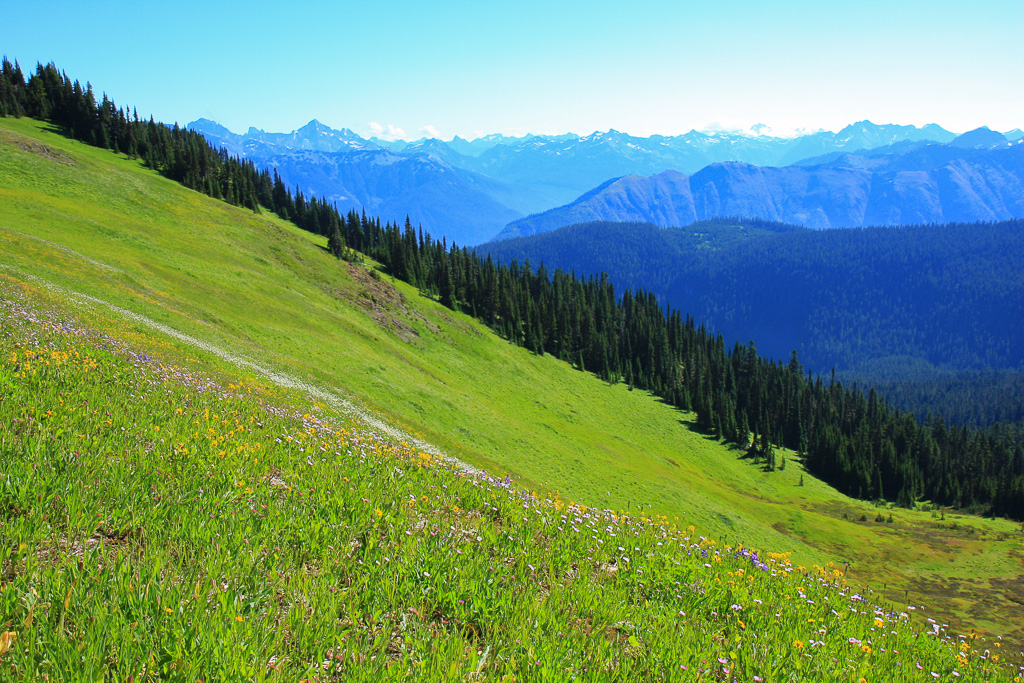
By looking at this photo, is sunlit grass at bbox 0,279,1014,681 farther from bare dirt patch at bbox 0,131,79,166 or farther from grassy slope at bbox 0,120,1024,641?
bare dirt patch at bbox 0,131,79,166

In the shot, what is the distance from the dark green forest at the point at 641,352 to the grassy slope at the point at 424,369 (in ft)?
43.4

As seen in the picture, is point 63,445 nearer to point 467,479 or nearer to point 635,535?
point 467,479

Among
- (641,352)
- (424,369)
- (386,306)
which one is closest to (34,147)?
(386,306)

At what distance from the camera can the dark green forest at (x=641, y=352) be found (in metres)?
117

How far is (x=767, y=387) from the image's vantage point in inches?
5812

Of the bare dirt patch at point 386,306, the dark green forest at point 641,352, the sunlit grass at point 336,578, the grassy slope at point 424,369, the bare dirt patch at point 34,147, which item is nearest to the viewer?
the sunlit grass at point 336,578

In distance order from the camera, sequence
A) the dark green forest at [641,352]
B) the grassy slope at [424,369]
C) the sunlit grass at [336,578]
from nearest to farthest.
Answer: the sunlit grass at [336,578] → the grassy slope at [424,369] → the dark green forest at [641,352]

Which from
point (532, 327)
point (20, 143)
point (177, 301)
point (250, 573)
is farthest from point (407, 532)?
point (532, 327)

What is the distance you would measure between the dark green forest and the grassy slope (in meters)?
13.2

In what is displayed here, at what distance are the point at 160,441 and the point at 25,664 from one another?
5.27m

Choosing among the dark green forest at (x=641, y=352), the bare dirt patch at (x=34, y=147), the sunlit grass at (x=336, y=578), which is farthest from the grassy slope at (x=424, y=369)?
the sunlit grass at (x=336, y=578)

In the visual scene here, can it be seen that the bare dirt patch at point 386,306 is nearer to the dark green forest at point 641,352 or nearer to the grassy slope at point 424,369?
the grassy slope at point 424,369

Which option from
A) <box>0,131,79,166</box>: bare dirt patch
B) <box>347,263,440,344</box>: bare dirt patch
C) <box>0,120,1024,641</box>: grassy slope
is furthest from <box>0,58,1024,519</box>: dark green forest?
<box>0,131,79,166</box>: bare dirt patch

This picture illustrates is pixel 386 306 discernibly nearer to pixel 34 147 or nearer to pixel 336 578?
pixel 34 147
